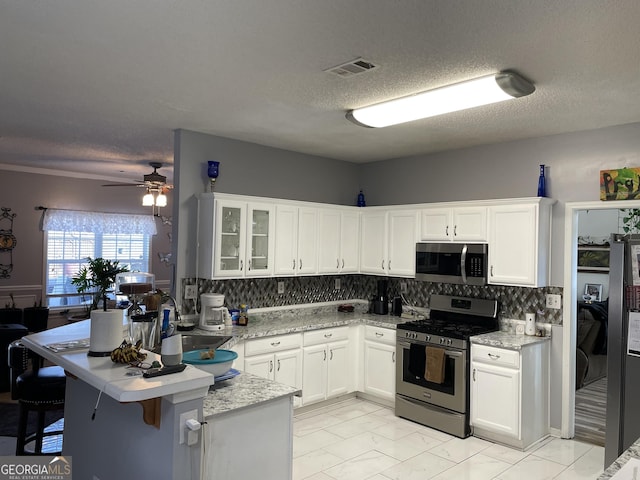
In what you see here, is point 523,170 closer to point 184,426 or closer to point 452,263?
point 452,263

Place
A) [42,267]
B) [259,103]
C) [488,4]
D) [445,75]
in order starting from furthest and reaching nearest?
[42,267]
[259,103]
[445,75]
[488,4]

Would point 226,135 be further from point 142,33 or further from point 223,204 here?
point 142,33

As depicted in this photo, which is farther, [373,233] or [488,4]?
[373,233]

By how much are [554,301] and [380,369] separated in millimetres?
1789

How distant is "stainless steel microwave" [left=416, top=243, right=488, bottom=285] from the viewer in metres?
4.35

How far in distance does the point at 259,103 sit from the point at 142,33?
3.93 feet

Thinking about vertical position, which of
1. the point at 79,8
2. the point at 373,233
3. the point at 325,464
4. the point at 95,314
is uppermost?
the point at 79,8

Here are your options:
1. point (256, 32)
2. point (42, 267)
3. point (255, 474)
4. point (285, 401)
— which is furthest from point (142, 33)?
point (42, 267)

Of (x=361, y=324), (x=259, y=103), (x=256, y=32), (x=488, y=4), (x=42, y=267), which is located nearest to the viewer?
(x=488, y=4)

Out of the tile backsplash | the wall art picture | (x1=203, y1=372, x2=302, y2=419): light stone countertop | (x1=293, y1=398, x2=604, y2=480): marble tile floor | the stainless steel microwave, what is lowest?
Answer: (x1=293, y1=398, x2=604, y2=480): marble tile floor

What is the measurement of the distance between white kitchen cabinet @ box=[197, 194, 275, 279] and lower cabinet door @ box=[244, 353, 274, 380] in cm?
76

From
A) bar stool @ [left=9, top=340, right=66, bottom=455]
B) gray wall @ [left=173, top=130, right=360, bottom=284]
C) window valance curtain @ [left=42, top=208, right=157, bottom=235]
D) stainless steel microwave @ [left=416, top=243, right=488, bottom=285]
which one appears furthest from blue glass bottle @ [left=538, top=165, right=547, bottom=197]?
window valance curtain @ [left=42, top=208, right=157, bottom=235]

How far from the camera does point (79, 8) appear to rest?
6.72 feet

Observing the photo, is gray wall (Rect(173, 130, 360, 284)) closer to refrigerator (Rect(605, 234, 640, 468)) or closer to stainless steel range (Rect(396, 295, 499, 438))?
stainless steel range (Rect(396, 295, 499, 438))
